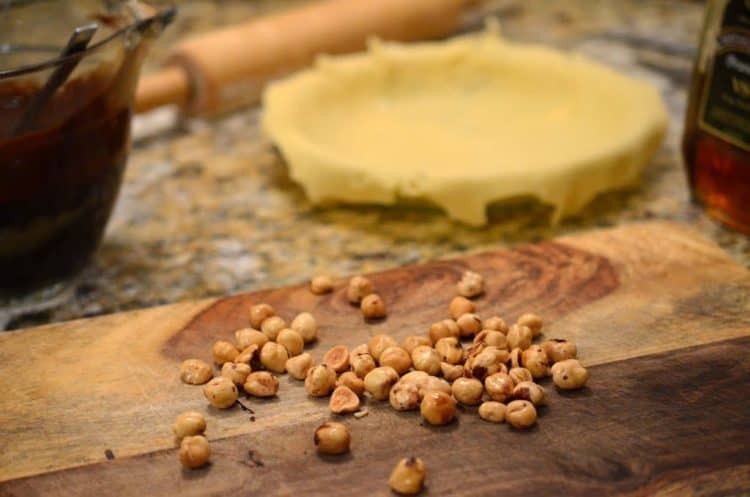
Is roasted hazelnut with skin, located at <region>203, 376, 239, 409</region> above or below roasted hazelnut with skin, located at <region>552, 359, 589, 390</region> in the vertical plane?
above

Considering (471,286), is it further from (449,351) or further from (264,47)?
(264,47)

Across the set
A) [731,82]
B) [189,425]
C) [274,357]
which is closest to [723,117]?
[731,82]

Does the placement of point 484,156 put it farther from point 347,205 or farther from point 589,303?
point 589,303

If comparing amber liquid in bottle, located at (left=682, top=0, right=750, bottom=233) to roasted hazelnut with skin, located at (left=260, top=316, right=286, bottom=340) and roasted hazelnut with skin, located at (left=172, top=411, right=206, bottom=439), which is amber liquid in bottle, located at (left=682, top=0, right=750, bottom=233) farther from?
roasted hazelnut with skin, located at (left=172, top=411, right=206, bottom=439)

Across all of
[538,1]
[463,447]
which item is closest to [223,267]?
[463,447]

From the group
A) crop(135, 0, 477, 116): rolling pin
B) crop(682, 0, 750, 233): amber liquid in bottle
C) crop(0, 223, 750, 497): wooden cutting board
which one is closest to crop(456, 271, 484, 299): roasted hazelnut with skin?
crop(0, 223, 750, 497): wooden cutting board
